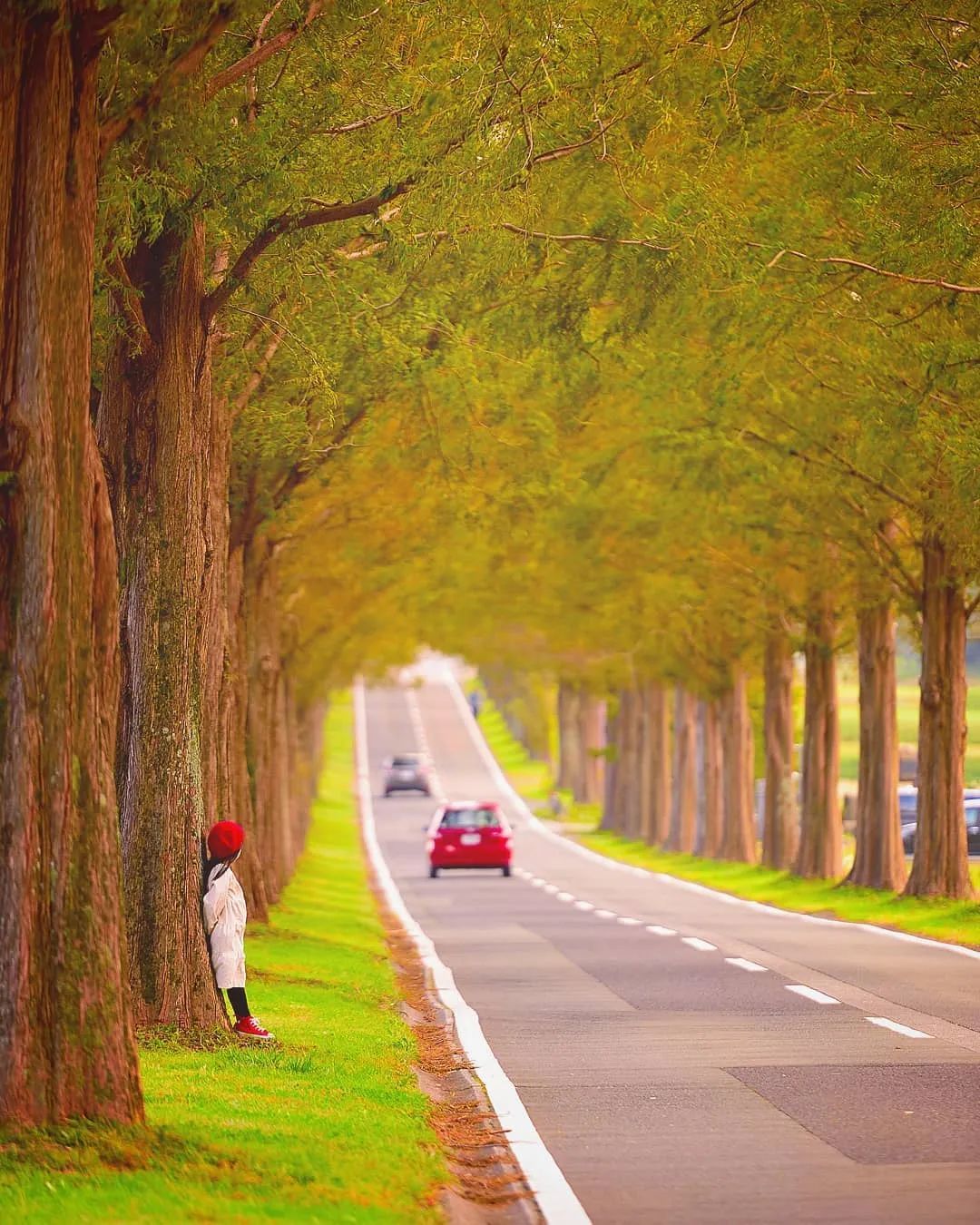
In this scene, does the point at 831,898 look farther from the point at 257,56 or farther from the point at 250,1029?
the point at 257,56

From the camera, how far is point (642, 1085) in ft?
41.3

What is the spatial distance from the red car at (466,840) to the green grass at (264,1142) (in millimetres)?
30305

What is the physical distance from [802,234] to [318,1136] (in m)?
10.2

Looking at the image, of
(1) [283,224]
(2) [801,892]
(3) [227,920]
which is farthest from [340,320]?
(2) [801,892]

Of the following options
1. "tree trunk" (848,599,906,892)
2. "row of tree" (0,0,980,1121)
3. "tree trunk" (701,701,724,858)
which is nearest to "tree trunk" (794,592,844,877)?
"tree trunk" (848,599,906,892)

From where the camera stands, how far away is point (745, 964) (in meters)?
22.2

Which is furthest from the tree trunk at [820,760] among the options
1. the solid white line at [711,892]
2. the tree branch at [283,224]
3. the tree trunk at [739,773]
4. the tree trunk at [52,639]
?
the tree trunk at [52,639]

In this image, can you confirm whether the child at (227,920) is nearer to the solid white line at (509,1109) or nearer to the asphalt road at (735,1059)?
the solid white line at (509,1109)

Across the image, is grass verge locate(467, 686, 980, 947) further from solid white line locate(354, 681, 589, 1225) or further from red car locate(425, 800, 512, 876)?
solid white line locate(354, 681, 589, 1225)

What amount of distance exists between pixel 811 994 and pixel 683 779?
137ft

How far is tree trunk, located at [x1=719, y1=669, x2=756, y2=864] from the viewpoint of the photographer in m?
51.5

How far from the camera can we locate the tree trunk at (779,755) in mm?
46062

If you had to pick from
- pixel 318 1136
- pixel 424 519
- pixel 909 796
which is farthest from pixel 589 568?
pixel 318 1136

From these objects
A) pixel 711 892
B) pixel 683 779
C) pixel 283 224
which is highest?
pixel 283 224
